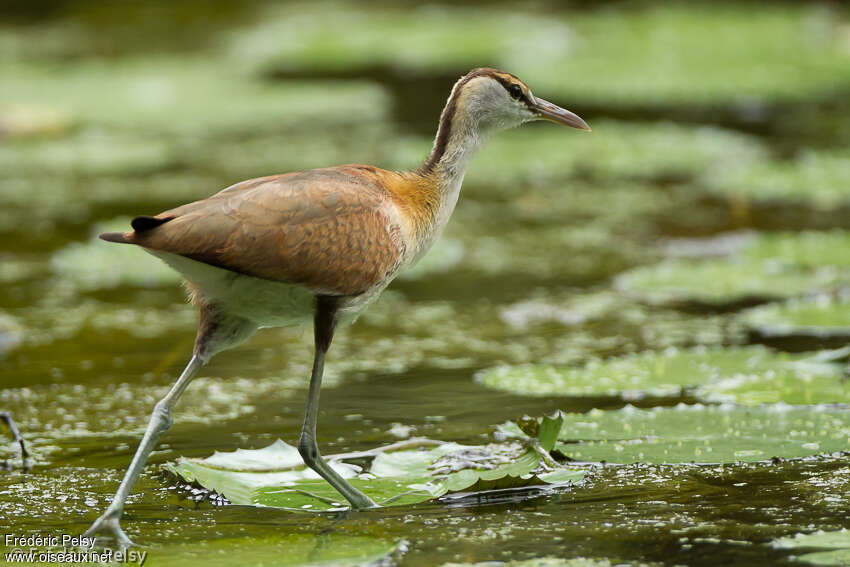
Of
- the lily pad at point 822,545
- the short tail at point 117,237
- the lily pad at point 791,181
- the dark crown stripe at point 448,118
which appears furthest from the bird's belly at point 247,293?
the lily pad at point 791,181

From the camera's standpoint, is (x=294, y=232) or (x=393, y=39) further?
(x=393, y=39)

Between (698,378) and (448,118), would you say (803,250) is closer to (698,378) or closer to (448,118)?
(698,378)

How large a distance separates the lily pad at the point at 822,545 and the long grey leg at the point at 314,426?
4.62 ft

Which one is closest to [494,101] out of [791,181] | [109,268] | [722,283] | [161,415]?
[161,415]

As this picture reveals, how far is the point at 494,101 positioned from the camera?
5316 millimetres

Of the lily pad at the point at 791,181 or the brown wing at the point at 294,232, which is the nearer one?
the brown wing at the point at 294,232

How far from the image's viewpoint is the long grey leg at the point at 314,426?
4.55 metres

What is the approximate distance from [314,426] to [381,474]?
361 mm

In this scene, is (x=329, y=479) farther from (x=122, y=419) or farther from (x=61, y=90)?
(x=61, y=90)

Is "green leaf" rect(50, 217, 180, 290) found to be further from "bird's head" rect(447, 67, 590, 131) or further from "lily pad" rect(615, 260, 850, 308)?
"bird's head" rect(447, 67, 590, 131)

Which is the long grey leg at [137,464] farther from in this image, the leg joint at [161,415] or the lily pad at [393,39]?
the lily pad at [393,39]

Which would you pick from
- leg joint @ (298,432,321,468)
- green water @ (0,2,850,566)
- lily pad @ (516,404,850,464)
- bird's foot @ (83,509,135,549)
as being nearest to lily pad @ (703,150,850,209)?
green water @ (0,2,850,566)

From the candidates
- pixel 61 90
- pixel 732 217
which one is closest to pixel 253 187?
pixel 732 217

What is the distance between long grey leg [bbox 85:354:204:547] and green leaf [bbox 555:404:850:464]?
4.81 feet
